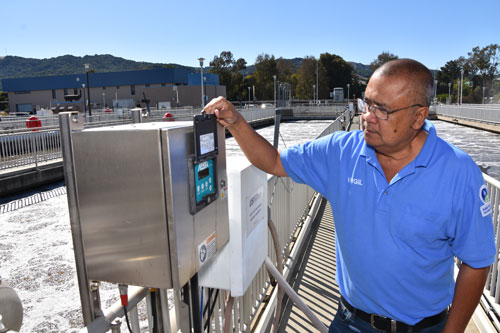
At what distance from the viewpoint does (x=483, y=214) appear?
69.6 inches

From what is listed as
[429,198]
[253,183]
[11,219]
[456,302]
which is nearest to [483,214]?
[429,198]

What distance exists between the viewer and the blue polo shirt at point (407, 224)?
1.77m

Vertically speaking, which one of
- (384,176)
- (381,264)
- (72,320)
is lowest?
(72,320)

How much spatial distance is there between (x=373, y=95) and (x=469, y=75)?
114 metres

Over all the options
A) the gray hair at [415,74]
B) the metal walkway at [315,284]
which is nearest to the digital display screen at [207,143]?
the gray hair at [415,74]

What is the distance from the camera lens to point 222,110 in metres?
1.97

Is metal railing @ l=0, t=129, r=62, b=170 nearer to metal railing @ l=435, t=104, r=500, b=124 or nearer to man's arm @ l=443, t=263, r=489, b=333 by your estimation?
man's arm @ l=443, t=263, r=489, b=333

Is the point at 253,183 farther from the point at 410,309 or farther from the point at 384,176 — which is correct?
the point at 410,309

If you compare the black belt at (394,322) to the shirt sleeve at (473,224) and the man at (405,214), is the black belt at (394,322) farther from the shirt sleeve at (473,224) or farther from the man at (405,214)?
the shirt sleeve at (473,224)

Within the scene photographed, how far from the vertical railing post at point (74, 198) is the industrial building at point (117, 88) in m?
69.0

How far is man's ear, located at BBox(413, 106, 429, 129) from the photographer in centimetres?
184

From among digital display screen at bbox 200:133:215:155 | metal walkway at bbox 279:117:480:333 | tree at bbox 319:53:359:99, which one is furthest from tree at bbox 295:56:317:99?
digital display screen at bbox 200:133:215:155

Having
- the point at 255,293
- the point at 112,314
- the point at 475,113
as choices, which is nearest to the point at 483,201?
the point at 112,314

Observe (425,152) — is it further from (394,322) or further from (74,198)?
(74,198)
